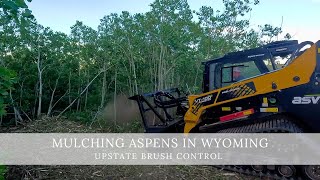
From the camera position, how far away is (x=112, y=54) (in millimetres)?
12523

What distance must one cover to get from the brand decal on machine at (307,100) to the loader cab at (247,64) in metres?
0.71

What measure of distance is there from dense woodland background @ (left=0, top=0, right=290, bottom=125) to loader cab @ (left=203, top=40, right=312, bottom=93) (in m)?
4.90

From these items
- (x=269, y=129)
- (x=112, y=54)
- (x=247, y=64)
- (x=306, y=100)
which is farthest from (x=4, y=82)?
(x=112, y=54)

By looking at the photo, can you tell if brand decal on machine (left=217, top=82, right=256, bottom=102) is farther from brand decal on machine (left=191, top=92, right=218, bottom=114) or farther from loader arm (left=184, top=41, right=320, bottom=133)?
brand decal on machine (left=191, top=92, right=218, bottom=114)

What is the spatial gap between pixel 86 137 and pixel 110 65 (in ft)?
20.2

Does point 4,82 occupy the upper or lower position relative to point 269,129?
upper

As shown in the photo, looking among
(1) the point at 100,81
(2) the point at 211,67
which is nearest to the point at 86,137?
(2) the point at 211,67

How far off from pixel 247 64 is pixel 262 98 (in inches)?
34.4

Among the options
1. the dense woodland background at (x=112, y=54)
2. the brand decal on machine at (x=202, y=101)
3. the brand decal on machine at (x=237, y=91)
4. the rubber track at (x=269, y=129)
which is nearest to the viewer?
the rubber track at (x=269, y=129)

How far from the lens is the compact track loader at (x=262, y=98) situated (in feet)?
16.5

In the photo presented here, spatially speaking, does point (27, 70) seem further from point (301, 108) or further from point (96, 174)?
point (301, 108)

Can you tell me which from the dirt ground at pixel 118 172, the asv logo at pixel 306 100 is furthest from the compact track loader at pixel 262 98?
the dirt ground at pixel 118 172

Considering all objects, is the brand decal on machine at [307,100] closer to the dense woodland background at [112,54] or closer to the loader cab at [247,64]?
the loader cab at [247,64]

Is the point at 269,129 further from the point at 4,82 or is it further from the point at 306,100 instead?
the point at 4,82
